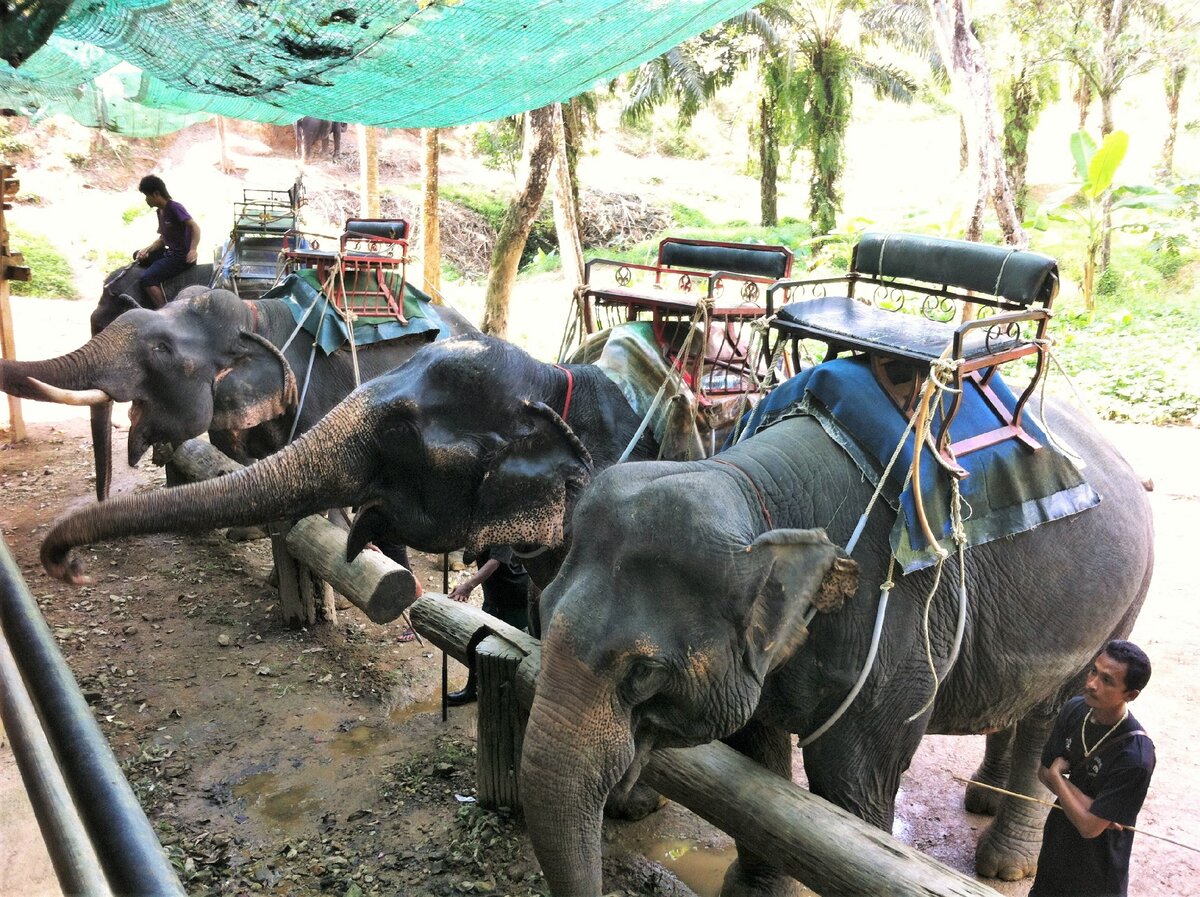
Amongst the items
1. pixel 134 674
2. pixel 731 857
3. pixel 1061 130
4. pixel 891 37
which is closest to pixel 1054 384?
pixel 731 857

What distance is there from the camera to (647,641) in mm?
2305

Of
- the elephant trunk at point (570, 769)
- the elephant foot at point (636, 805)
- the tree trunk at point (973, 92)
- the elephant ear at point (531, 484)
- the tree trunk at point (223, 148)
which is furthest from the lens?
the tree trunk at point (223, 148)

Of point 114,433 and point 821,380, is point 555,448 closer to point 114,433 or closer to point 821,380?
point 821,380

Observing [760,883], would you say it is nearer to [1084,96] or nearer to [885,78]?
[1084,96]

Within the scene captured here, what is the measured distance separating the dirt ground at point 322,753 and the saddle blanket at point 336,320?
185cm

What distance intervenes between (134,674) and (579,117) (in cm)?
1101

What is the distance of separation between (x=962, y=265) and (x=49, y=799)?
3075 mm

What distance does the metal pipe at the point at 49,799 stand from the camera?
0.89 meters

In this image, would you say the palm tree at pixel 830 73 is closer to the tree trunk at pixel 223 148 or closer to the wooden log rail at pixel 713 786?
the tree trunk at pixel 223 148

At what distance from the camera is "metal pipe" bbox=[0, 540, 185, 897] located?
0.81 meters

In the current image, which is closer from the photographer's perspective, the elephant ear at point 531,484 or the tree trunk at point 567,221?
the elephant ear at point 531,484

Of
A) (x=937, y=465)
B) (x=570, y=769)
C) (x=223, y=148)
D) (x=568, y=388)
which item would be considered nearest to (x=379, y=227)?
(x=568, y=388)

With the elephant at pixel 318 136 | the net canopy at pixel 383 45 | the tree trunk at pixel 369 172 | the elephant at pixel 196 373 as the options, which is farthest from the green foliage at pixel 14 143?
the elephant at pixel 196 373

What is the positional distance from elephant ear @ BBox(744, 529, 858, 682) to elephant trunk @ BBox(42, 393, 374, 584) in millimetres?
1599
